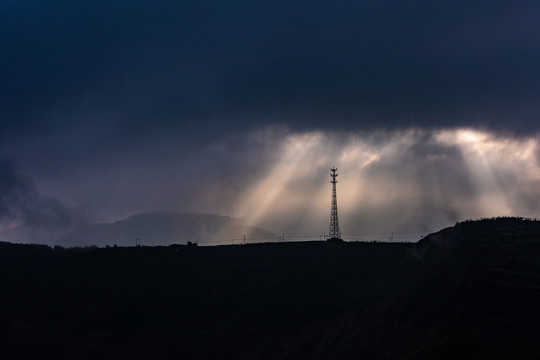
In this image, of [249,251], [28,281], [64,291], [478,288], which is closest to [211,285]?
[249,251]

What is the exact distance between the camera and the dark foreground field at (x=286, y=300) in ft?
160

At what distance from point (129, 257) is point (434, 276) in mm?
59396

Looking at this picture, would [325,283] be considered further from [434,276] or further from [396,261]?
[434,276]

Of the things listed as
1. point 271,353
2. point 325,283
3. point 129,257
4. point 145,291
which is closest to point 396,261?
point 325,283

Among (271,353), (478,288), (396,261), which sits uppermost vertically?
(396,261)

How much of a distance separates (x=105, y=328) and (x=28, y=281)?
2483 cm

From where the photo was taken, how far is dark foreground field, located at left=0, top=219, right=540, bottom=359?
48906 mm

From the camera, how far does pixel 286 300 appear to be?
7825 centimetres

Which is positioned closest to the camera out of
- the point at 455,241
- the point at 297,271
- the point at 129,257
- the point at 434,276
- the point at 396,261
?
the point at 434,276

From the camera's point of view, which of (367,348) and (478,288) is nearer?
(478,288)

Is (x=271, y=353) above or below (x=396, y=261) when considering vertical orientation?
below

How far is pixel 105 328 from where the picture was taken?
82375 millimetres

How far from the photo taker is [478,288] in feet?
168

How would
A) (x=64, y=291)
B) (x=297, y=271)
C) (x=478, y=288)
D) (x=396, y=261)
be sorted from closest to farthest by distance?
(x=478, y=288)
(x=396, y=261)
(x=297, y=271)
(x=64, y=291)
